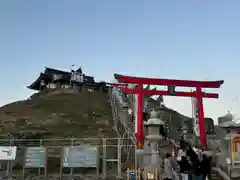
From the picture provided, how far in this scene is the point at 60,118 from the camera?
128 feet

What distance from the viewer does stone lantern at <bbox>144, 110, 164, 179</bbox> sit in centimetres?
1313

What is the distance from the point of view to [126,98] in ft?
124

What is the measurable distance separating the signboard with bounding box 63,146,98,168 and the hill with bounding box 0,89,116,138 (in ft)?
51.1

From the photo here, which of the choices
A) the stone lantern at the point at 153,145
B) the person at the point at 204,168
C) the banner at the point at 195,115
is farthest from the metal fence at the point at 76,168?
the person at the point at 204,168

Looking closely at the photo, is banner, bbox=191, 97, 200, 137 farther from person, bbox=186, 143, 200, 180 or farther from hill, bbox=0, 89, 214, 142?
person, bbox=186, 143, 200, 180

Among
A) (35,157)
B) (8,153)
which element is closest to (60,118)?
(8,153)

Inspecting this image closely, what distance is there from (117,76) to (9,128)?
16.8 m

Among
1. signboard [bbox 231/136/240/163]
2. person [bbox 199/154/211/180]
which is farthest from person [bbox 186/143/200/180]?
signboard [bbox 231/136/240/163]

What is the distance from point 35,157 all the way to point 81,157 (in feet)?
8.59

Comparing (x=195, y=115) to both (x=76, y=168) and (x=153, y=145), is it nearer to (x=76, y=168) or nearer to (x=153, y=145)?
(x=153, y=145)

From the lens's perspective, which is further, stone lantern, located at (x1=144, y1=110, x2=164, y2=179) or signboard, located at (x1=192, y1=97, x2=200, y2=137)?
signboard, located at (x1=192, y1=97, x2=200, y2=137)

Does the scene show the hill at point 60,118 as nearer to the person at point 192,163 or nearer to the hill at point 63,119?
the hill at point 63,119

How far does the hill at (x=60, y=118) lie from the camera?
3228 cm

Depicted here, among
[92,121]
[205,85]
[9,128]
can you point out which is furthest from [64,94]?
[205,85]
